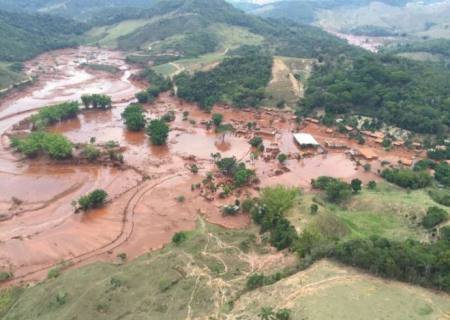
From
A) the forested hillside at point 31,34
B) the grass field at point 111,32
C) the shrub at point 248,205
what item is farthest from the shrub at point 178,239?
the grass field at point 111,32

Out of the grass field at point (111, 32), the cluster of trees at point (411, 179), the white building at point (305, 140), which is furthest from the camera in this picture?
the grass field at point (111, 32)

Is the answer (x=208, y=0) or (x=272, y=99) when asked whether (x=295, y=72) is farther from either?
(x=208, y=0)

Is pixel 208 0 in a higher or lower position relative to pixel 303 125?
higher

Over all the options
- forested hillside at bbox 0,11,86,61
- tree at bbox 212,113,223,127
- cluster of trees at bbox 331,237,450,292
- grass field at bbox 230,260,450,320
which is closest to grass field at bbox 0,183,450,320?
grass field at bbox 230,260,450,320

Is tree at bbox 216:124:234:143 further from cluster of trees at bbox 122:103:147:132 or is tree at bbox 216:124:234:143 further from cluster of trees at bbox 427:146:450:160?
cluster of trees at bbox 427:146:450:160

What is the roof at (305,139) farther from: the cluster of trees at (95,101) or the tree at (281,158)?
the cluster of trees at (95,101)

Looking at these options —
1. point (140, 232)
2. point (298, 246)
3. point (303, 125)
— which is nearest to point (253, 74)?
point (303, 125)
